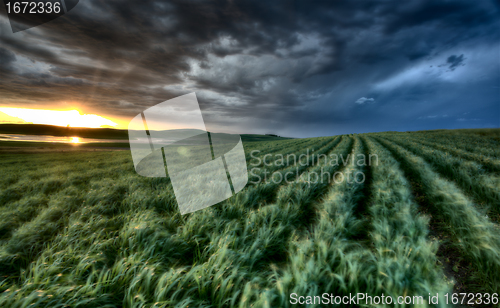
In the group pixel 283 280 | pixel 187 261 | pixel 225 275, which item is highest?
pixel 283 280

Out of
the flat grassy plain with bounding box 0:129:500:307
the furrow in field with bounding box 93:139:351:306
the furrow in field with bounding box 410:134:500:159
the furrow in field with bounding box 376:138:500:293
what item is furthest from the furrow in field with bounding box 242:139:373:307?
the furrow in field with bounding box 410:134:500:159

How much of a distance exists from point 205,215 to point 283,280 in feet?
7.29

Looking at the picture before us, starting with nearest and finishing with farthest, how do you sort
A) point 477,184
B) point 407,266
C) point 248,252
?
1. point 407,266
2. point 248,252
3. point 477,184

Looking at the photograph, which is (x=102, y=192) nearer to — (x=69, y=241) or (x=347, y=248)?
(x=69, y=241)

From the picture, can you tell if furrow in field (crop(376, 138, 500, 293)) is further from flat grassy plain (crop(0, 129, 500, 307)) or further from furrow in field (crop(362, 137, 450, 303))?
A: furrow in field (crop(362, 137, 450, 303))

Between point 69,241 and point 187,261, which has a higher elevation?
point 69,241

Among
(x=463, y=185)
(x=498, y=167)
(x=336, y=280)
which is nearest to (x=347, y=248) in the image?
(x=336, y=280)

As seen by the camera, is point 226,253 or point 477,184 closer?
point 226,253

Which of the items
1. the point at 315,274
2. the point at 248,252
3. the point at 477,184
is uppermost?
the point at 477,184

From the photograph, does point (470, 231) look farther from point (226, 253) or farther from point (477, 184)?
point (226, 253)

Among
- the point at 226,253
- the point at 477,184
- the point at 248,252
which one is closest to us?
the point at 226,253

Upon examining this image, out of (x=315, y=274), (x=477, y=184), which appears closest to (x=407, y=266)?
(x=315, y=274)

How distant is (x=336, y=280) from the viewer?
6.96ft

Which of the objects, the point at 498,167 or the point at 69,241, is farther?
the point at 498,167
